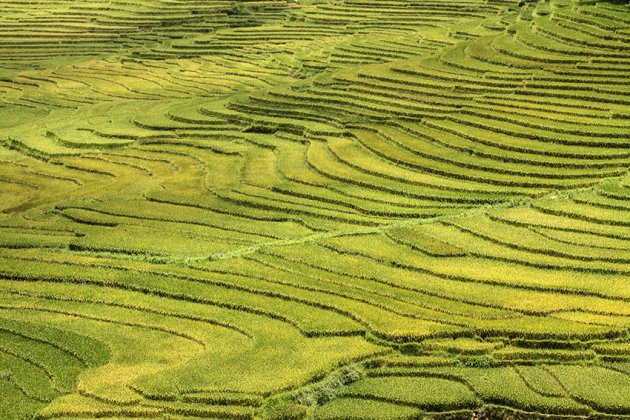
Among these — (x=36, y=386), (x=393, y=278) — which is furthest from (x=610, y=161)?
(x=36, y=386)

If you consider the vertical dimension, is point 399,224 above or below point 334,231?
above

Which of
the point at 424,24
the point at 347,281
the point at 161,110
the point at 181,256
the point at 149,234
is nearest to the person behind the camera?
the point at 347,281

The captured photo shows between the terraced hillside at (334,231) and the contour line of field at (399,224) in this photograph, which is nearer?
the terraced hillside at (334,231)

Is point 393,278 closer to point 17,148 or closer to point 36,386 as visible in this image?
point 36,386

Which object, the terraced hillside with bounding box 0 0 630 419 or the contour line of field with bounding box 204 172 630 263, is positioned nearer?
the terraced hillside with bounding box 0 0 630 419

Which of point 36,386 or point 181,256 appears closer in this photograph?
point 36,386

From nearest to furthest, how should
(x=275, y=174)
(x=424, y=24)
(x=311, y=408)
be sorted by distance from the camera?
(x=311, y=408)
(x=275, y=174)
(x=424, y=24)

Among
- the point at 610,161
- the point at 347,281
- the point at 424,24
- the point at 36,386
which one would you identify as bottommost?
the point at 36,386

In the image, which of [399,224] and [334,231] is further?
[399,224]
